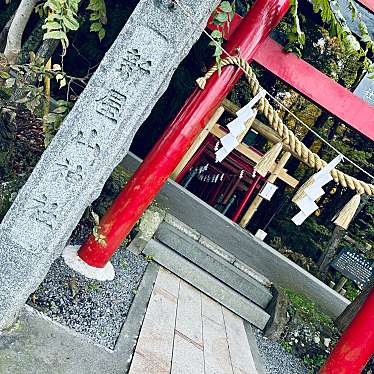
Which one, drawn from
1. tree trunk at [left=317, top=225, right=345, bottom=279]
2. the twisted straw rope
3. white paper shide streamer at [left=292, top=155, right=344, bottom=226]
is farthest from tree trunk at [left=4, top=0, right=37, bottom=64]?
tree trunk at [left=317, top=225, right=345, bottom=279]

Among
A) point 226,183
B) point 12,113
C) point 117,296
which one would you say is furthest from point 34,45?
point 226,183

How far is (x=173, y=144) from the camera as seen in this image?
4855 millimetres

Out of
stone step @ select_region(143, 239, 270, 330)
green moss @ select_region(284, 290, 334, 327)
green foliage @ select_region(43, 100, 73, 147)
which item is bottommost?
stone step @ select_region(143, 239, 270, 330)

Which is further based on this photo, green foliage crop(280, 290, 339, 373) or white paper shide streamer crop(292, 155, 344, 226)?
green foliage crop(280, 290, 339, 373)

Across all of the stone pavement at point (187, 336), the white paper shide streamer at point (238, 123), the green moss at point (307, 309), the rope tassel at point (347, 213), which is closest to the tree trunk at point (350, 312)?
the green moss at point (307, 309)

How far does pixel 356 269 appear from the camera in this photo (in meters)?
7.81

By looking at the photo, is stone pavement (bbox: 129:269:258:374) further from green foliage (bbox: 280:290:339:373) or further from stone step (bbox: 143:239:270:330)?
green foliage (bbox: 280:290:339:373)

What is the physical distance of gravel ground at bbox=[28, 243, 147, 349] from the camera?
3.77 meters

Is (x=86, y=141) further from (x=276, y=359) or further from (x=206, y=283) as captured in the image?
(x=276, y=359)

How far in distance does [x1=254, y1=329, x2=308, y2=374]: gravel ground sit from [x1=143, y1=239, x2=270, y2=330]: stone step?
0.25 metres

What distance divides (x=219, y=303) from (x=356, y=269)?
2.96 m

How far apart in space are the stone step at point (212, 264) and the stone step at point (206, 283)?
0.41 feet

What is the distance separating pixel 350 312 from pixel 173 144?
13.6ft

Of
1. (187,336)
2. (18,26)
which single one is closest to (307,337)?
(187,336)
